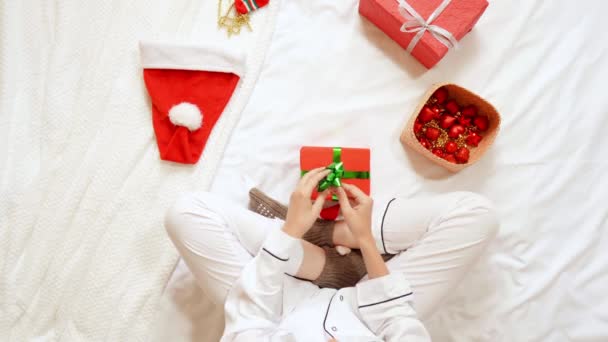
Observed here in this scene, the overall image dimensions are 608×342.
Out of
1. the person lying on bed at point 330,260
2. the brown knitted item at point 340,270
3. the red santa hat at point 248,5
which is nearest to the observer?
the person lying on bed at point 330,260

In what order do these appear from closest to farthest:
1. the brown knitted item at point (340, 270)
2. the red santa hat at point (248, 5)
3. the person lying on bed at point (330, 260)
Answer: the person lying on bed at point (330, 260) → the brown knitted item at point (340, 270) → the red santa hat at point (248, 5)

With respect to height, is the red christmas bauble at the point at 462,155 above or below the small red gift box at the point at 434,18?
below

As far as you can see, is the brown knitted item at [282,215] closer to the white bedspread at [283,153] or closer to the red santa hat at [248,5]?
the white bedspread at [283,153]

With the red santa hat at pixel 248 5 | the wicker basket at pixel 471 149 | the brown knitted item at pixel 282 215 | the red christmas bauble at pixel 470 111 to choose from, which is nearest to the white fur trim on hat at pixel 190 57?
the red santa hat at pixel 248 5

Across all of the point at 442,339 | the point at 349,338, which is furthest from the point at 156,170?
the point at 442,339

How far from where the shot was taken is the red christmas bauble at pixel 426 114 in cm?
95

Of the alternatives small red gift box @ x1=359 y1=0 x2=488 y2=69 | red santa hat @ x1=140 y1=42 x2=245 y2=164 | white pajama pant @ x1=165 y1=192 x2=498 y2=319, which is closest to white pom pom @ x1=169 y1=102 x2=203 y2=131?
red santa hat @ x1=140 y1=42 x2=245 y2=164

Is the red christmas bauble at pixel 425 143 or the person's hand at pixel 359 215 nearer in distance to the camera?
the person's hand at pixel 359 215

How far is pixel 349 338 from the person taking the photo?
76 centimetres

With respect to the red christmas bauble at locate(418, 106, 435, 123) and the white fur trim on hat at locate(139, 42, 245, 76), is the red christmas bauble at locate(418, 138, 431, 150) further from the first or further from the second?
the white fur trim on hat at locate(139, 42, 245, 76)

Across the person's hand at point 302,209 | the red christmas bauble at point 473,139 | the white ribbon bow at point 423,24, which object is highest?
the white ribbon bow at point 423,24

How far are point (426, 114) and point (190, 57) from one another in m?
0.52

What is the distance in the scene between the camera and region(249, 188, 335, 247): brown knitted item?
917mm

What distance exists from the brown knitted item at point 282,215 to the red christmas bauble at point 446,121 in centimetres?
32
